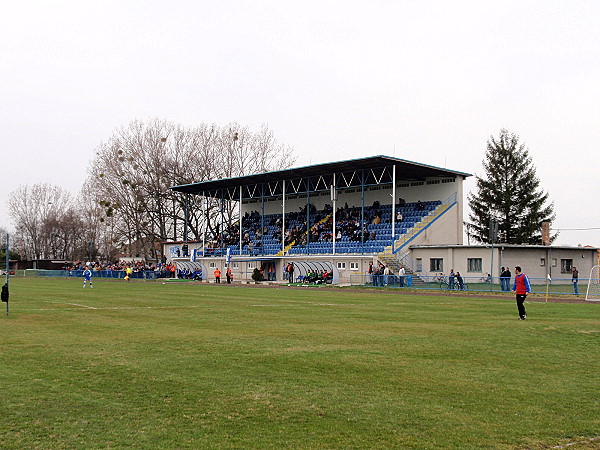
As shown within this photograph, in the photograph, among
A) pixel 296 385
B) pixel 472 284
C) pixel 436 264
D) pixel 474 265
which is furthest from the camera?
pixel 436 264

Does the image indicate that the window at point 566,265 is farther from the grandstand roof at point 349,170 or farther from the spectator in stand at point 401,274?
the spectator in stand at point 401,274

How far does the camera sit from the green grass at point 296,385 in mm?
6855

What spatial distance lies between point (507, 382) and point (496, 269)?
40353 millimetres

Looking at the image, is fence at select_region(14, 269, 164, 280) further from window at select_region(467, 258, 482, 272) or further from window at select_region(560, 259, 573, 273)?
window at select_region(560, 259, 573, 273)

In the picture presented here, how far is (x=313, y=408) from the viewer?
7.96 metres

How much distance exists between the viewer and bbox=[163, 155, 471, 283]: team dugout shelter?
54.7 meters

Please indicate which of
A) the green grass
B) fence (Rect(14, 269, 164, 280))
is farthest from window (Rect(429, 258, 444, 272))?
the green grass

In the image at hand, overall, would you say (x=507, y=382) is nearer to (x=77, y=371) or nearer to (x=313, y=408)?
(x=313, y=408)

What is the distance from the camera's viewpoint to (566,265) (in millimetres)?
52531

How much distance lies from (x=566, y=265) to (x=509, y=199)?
22.1m

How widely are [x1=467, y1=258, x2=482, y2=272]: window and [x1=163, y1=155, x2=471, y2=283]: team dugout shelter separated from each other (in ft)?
18.2

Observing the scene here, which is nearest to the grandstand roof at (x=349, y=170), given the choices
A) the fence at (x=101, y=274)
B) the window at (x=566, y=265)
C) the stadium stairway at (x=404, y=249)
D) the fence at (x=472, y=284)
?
the stadium stairway at (x=404, y=249)

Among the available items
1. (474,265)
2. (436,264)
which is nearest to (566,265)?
(474,265)

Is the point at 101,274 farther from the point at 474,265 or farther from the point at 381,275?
the point at 474,265
